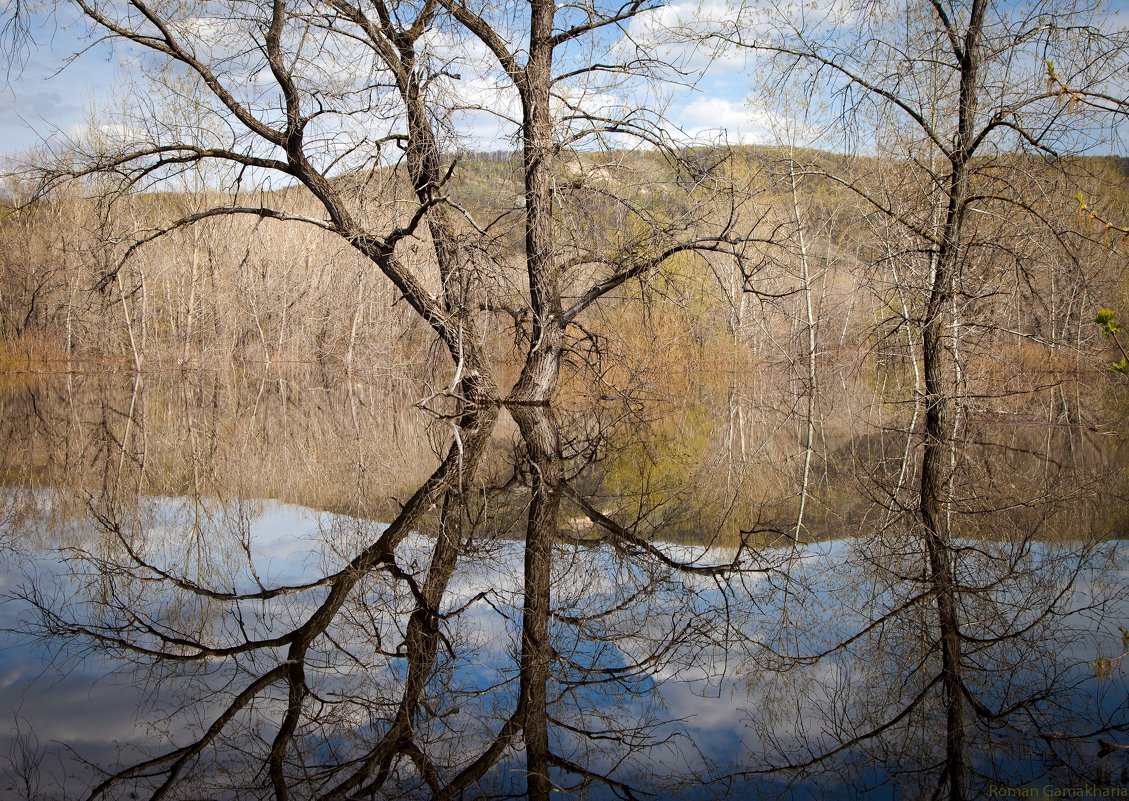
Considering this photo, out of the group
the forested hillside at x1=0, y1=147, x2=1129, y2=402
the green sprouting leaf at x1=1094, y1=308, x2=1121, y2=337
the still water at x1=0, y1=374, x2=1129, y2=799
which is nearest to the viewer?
the still water at x1=0, y1=374, x2=1129, y2=799

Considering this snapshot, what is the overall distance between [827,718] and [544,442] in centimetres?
701

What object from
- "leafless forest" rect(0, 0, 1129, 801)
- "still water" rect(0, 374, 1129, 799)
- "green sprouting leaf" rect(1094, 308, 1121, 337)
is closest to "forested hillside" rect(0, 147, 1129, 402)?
"leafless forest" rect(0, 0, 1129, 801)

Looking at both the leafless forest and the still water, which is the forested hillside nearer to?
the leafless forest

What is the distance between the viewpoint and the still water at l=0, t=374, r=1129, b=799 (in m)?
2.63

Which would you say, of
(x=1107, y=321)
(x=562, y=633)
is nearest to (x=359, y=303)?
(x=562, y=633)

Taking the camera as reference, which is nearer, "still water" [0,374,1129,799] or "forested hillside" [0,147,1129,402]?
"still water" [0,374,1129,799]

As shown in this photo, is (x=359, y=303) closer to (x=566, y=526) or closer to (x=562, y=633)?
(x=566, y=526)

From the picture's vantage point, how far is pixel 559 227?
1338 cm

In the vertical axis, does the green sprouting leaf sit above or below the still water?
above

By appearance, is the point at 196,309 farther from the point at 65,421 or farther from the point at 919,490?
the point at 919,490

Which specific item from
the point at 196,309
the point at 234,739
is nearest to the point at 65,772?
the point at 234,739

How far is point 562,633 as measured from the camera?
380cm

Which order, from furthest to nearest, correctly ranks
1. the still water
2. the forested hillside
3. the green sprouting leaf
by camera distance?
the forested hillside < the green sprouting leaf < the still water

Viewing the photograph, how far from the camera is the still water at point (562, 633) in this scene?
263 centimetres
